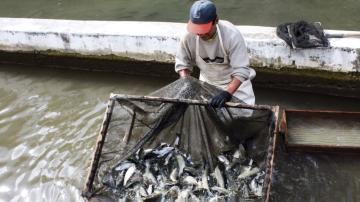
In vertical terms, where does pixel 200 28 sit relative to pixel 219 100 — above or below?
above


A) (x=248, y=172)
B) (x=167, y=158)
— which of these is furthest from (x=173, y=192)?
(x=248, y=172)

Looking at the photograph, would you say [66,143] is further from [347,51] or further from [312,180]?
[347,51]

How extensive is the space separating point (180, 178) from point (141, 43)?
9.37ft

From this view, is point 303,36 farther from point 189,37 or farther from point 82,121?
point 82,121

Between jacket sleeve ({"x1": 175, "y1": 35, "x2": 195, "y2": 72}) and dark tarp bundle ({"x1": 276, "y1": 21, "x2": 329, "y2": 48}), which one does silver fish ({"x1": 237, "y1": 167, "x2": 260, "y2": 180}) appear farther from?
dark tarp bundle ({"x1": 276, "y1": 21, "x2": 329, "y2": 48})

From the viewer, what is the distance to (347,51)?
18.5ft

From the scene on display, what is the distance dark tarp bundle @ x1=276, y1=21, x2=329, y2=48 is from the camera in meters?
5.70

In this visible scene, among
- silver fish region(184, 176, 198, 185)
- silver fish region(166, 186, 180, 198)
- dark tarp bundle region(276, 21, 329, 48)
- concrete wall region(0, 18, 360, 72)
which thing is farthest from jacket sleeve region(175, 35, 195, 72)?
dark tarp bundle region(276, 21, 329, 48)

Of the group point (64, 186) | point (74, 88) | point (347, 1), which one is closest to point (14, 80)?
point (74, 88)

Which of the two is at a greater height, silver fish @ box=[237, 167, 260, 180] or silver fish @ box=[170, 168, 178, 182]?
silver fish @ box=[237, 167, 260, 180]

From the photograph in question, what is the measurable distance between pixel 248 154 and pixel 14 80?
15.5ft

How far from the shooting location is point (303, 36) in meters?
5.75

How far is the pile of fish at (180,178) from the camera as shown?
13.6 ft

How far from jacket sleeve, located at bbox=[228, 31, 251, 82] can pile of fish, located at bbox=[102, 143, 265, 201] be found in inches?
28.1
